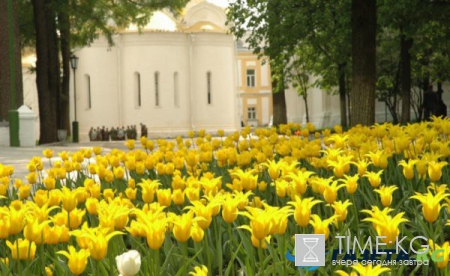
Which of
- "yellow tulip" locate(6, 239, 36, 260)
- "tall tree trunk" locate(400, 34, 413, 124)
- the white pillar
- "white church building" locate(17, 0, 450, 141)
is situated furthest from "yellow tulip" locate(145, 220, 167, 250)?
"white church building" locate(17, 0, 450, 141)

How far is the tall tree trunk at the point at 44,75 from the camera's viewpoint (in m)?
23.6

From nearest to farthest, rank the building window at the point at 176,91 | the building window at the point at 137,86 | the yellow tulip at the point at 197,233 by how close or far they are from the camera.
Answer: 1. the yellow tulip at the point at 197,233
2. the building window at the point at 137,86
3. the building window at the point at 176,91

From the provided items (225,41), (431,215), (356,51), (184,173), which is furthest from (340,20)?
(225,41)

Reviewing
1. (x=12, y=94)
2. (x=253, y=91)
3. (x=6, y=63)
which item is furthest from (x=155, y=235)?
(x=253, y=91)

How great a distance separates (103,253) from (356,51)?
34.9 feet

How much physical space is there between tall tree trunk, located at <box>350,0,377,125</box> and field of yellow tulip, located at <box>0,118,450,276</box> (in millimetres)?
6179

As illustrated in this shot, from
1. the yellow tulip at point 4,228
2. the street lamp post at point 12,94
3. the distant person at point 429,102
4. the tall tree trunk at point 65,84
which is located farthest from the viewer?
the tall tree trunk at point 65,84

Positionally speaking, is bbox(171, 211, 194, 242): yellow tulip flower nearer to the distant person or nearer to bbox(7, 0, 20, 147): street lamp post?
bbox(7, 0, 20, 147): street lamp post

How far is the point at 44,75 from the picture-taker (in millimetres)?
23797

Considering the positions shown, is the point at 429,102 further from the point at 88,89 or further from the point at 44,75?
the point at 88,89

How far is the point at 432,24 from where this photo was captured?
22672 mm

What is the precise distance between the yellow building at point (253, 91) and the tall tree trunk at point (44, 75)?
5125cm

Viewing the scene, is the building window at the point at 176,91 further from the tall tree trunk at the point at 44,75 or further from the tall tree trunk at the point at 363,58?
the tall tree trunk at the point at 363,58

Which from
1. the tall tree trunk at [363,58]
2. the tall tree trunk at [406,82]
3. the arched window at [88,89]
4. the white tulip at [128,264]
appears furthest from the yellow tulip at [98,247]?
the arched window at [88,89]
